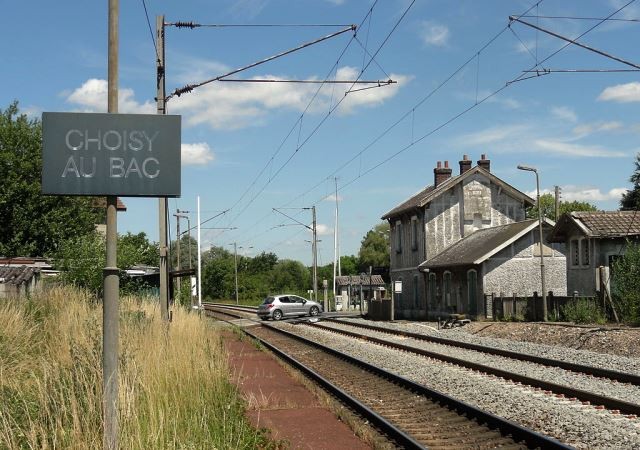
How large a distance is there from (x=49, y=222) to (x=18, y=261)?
12.9 meters

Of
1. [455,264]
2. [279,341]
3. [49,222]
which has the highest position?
[49,222]

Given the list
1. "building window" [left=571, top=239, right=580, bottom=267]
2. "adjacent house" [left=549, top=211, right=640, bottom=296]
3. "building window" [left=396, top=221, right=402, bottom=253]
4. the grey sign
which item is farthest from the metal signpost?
"building window" [left=396, top=221, right=402, bottom=253]

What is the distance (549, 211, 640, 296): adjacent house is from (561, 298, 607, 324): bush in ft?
9.35

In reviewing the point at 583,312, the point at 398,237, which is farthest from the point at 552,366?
the point at 398,237

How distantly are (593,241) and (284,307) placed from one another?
67.8 feet

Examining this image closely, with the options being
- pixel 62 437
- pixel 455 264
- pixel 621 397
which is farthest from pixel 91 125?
pixel 455 264

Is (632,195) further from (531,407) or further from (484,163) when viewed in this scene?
(531,407)

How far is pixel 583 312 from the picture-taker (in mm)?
27422

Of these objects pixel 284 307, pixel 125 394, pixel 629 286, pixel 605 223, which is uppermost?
pixel 605 223

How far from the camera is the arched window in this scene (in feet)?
127

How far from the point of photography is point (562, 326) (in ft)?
84.2

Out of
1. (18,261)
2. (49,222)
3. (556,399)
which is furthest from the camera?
(49,222)

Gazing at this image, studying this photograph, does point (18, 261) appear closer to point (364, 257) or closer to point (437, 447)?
point (437, 447)

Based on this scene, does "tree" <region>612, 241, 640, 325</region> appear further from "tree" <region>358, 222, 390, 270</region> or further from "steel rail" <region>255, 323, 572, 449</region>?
"tree" <region>358, 222, 390, 270</region>
